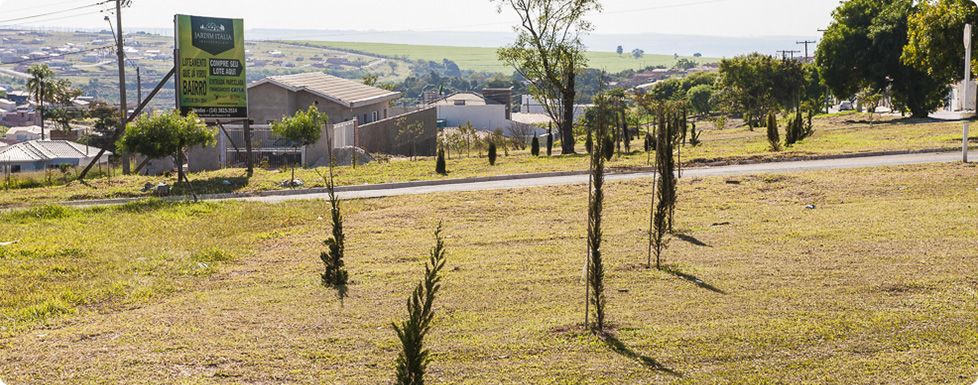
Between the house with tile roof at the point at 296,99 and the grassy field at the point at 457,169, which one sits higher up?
the house with tile roof at the point at 296,99

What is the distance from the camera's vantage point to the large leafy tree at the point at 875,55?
3706 centimetres

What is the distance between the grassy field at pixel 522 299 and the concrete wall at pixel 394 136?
2010 centimetres

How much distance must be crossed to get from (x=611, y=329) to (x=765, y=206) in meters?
8.69

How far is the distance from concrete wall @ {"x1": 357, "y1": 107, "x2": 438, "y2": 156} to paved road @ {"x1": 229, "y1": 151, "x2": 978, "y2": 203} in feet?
46.4

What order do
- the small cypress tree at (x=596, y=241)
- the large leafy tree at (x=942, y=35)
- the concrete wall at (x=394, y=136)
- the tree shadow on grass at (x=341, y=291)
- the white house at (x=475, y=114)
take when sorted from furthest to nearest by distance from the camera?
the white house at (x=475, y=114), the concrete wall at (x=394, y=136), the large leafy tree at (x=942, y=35), the tree shadow on grass at (x=341, y=291), the small cypress tree at (x=596, y=241)

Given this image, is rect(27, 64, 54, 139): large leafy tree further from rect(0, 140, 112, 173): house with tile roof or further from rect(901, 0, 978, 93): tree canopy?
rect(901, 0, 978, 93): tree canopy

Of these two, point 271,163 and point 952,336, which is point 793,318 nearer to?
point 952,336

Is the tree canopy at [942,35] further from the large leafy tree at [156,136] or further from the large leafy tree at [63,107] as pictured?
the large leafy tree at [63,107]

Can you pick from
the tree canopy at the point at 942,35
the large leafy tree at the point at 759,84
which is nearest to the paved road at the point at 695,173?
the tree canopy at the point at 942,35

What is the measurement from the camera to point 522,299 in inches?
335

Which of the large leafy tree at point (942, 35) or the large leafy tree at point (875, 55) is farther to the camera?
the large leafy tree at point (875, 55)

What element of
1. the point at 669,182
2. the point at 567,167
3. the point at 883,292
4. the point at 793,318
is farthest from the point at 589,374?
the point at 567,167

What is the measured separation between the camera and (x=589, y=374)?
6.15 m

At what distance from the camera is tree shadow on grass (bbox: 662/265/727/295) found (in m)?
8.53
